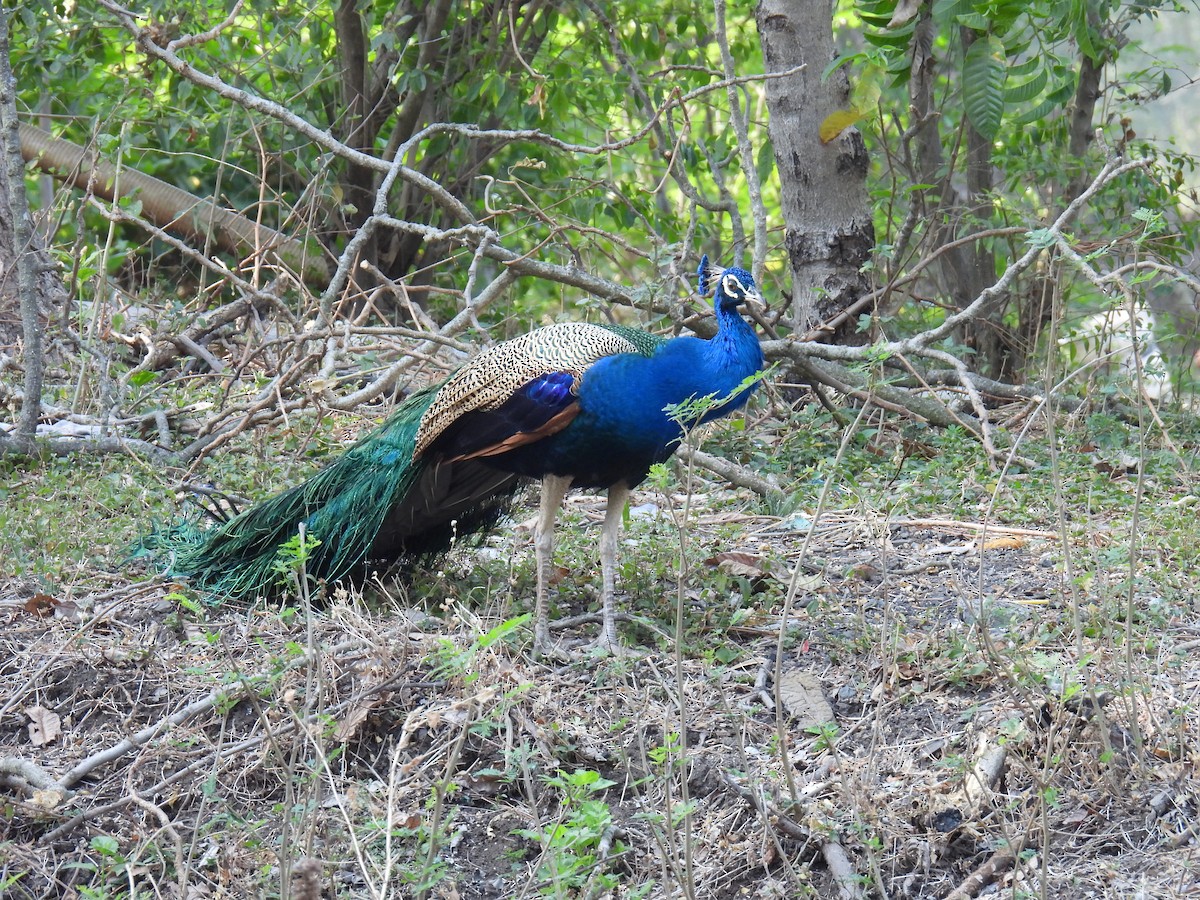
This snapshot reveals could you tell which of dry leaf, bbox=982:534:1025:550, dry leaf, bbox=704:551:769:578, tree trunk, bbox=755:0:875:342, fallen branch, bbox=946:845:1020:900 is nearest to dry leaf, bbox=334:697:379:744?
dry leaf, bbox=704:551:769:578

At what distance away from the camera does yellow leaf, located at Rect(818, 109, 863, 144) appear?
601cm

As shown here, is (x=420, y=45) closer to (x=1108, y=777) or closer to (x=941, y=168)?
(x=941, y=168)

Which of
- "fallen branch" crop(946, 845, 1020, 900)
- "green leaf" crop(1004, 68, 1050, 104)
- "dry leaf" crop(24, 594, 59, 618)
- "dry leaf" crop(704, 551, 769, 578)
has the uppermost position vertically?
"green leaf" crop(1004, 68, 1050, 104)

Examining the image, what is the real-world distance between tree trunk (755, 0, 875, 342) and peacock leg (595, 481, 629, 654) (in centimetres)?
269

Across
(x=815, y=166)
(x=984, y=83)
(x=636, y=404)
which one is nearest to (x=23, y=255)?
(x=636, y=404)

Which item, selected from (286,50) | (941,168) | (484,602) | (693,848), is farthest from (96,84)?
(693,848)

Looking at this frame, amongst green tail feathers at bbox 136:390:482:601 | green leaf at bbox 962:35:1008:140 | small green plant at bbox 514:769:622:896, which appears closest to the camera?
small green plant at bbox 514:769:622:896

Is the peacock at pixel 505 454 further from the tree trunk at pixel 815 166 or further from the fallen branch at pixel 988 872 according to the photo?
the tree trunk at pixel 815 166

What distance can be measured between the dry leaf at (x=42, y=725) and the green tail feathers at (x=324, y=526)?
794mm

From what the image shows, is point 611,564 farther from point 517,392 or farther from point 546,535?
point 517,392

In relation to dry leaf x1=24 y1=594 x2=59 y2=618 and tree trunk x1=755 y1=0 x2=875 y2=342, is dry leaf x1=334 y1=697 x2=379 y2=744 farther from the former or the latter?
tree trunk x1=755 y1=0 x2=875 y2=342

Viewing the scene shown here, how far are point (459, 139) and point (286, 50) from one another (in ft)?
3.88

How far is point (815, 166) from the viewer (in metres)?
6.67

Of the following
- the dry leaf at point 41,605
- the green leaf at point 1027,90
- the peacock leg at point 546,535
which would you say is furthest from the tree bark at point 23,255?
the green leaf at point 1027,90
